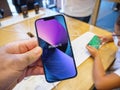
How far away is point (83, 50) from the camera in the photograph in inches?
34.6

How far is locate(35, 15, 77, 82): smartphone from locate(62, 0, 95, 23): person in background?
2.40 feet

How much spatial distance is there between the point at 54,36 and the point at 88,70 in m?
0.31

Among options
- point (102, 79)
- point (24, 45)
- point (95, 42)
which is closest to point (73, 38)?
point (95, 42)

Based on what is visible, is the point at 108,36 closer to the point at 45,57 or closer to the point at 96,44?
the point at 96,44

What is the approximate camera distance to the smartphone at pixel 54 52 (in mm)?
565

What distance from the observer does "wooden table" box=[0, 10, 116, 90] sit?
69 centimetres

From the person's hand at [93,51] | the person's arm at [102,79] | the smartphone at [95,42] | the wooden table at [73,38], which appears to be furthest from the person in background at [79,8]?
the person's arm at [102,79]

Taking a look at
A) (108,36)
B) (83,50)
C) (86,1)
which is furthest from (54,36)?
(86,1)

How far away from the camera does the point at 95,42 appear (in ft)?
3.06

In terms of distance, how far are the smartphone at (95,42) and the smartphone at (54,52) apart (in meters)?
0.35

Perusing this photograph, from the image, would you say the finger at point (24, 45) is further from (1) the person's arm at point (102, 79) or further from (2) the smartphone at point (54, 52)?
(1) the person's arm at point (102, 79)

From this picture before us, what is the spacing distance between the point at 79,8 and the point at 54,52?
81cm

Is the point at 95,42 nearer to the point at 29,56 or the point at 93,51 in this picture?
the point at 93,51

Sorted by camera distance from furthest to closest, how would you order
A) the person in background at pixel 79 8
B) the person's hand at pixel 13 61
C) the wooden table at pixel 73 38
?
the person in background at pixel 79 8, the wooden table at pixel 73 38, the person's hand at pixel 13 61
